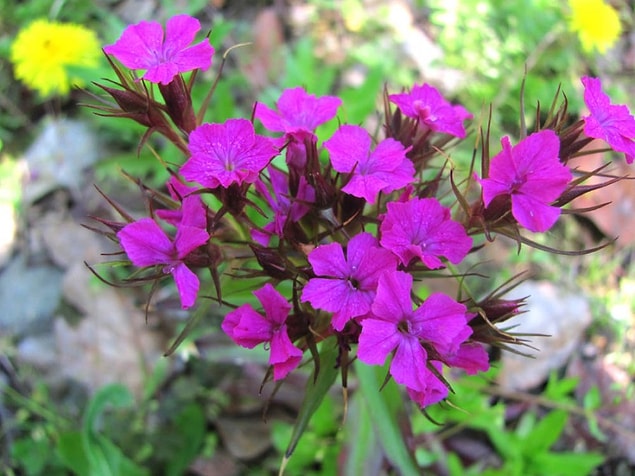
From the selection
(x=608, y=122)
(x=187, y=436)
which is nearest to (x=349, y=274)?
(x=608, y=122)

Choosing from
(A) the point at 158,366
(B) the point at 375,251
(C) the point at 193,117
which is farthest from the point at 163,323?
(B) the point at 375,251

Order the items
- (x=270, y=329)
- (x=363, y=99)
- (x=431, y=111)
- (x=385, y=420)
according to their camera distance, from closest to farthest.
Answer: (x=270, y=329) < (x=431, y=111) < (x=385, y=420) < (x=363, y=99)

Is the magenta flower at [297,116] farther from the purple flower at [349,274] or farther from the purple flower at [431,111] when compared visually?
the purple flower at [349,274]

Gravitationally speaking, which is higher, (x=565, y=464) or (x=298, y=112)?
(x=298, y=112)

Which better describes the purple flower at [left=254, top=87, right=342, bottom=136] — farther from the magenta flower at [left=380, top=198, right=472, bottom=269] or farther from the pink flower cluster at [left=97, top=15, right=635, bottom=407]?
the magenta flower at [left=380, top=198, right=472, bottom=269]

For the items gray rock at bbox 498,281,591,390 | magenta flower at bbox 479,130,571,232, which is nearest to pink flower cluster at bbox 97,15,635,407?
magenta flower at bbox 479,130,571,232

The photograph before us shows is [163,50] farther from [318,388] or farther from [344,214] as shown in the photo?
[318,388]
